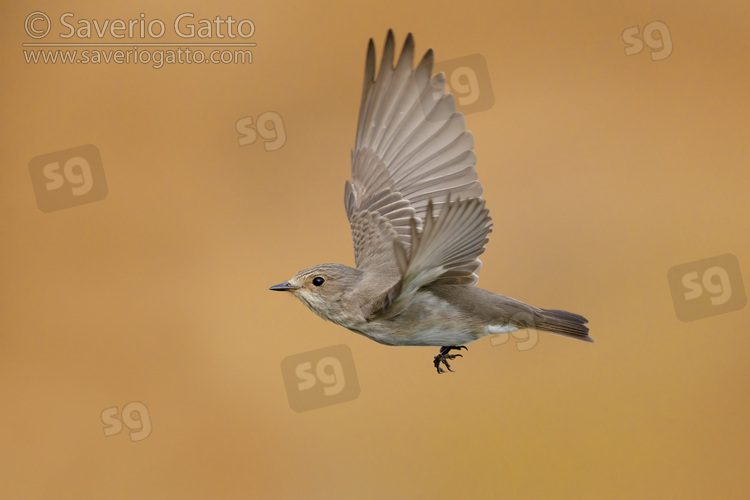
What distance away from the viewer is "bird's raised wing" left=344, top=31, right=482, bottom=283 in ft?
9.81

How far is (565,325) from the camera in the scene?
296 centimetres

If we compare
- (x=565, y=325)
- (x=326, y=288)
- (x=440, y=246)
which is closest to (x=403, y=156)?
(x=326, y=288)

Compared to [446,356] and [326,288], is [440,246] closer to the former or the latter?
[326,288]

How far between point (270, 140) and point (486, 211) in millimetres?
2023

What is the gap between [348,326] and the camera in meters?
2.70

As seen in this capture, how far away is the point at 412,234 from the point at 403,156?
2.95 feet

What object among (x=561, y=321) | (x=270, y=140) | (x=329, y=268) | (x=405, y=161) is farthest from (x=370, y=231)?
(x=270, y=140)

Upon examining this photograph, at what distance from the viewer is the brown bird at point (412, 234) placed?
2402mm

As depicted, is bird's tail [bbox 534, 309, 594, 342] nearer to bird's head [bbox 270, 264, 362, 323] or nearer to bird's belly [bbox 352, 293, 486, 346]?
bird's belly [bbox 352, 293, 486, 346]

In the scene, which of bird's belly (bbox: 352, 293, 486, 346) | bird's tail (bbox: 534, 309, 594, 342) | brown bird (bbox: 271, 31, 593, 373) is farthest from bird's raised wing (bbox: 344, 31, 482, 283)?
bird's tail (bbox: 534, 309, 594, 342)

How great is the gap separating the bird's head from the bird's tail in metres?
0.72

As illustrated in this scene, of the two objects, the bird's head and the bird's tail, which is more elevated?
the bird's head

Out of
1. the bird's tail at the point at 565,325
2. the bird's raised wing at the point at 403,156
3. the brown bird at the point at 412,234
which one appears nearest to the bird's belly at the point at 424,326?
the brown bird at the point at 412,234

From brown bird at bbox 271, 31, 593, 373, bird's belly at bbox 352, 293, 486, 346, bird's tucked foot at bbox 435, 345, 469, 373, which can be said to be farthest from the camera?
bird's tucked foot at bbox 435, 345, 469, 373
